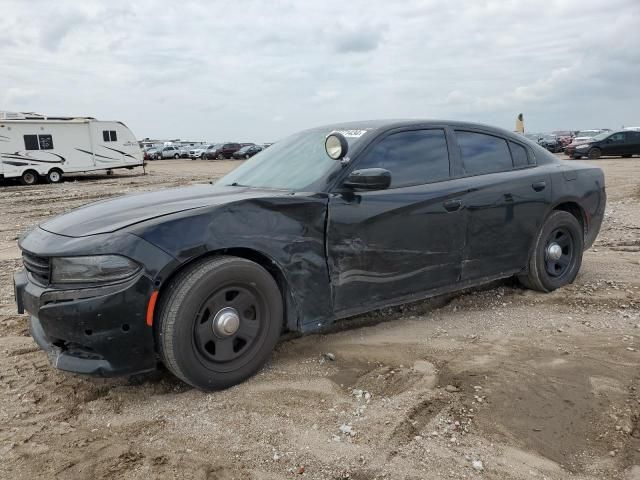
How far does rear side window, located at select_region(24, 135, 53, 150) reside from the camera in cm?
2203

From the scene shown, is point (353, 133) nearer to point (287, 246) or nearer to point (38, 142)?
point (287, 246)

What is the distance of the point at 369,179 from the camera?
352cm

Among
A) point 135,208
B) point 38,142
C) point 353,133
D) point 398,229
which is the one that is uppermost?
point 38,142

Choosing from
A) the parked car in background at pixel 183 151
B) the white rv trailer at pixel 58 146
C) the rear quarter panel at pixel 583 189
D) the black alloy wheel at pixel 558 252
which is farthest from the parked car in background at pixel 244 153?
the black alloy wheel at pixel 558 252

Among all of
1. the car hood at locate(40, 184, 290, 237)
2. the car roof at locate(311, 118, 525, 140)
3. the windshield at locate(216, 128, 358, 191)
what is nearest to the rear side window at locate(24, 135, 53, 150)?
the windshield at locate(216, 128, 358, 191)

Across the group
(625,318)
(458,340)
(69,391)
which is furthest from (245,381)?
(625,318)

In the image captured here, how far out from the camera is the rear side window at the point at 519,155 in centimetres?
478

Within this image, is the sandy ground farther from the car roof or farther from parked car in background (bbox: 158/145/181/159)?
parked car in background (bbox: 158/145/181/159)

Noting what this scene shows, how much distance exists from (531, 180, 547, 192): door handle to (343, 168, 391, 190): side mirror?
5.75 ft

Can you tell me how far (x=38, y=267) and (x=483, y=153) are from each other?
3351 mm

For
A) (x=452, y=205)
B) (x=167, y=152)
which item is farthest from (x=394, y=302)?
(x=167, y=152)

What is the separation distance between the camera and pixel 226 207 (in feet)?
10.5

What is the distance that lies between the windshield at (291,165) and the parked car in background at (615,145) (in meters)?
26.4

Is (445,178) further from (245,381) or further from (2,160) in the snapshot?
(2,160)
